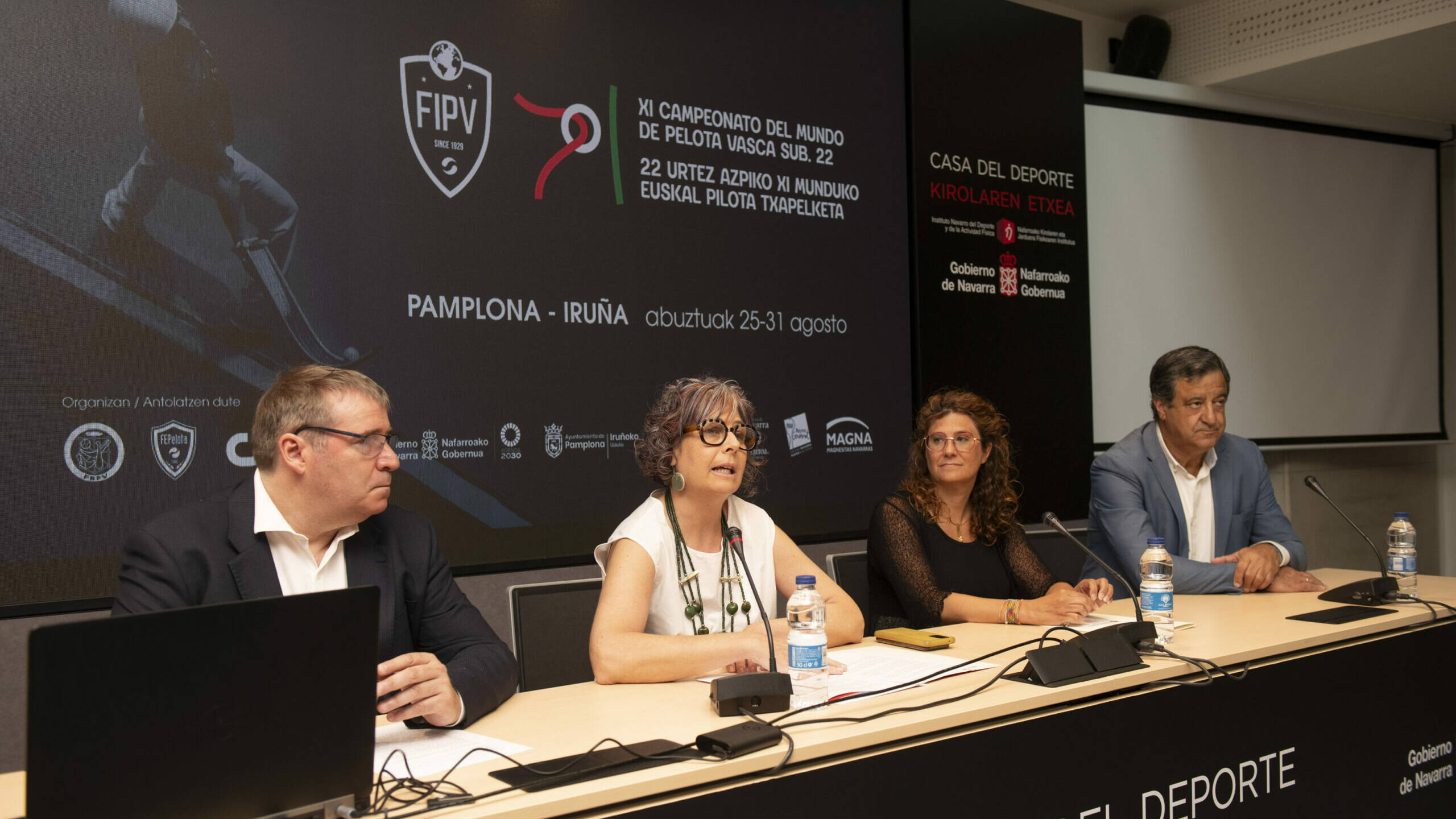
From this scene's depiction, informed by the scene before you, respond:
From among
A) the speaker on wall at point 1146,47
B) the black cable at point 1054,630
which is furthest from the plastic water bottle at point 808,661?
the speaker on wall at point 1146,47

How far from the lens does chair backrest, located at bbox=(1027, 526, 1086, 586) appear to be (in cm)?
300

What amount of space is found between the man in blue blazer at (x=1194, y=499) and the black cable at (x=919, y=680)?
870 millimetres

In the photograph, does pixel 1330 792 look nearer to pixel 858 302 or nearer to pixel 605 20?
pixel 858 302

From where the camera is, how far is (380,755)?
1.42 meters

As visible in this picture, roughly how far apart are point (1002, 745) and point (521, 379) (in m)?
2.03

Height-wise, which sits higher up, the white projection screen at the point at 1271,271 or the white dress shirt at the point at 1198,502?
the white projection screen at the point at 1271,271

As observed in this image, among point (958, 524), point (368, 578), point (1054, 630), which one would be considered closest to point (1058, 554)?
point (958, 524)

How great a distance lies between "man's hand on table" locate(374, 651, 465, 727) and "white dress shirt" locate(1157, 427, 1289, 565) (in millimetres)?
2331

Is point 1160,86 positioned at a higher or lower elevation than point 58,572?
higher

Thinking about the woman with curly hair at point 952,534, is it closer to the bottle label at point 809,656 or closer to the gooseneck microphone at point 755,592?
the gooseneck microphone at point 755,592

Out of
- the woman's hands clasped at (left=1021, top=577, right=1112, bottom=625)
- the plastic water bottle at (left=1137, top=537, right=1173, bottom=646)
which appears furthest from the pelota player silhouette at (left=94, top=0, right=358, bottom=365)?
the plastic water bottle at (left=1137, top=537, right=1173, bottom=646)

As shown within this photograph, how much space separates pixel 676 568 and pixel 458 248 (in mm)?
1456

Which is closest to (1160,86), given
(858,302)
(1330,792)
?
(858,302)

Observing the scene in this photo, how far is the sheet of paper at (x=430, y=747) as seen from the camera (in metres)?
1.37
